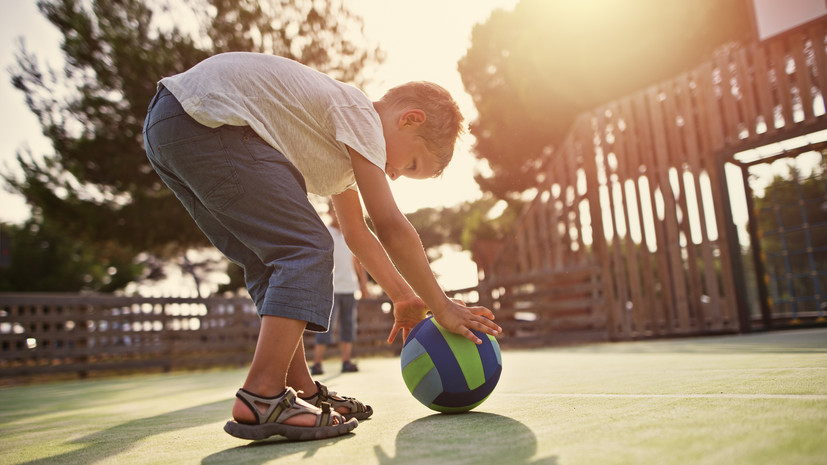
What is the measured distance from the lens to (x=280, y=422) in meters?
1.78

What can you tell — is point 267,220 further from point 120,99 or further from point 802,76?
point 120,99

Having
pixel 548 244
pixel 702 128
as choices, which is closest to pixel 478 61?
pixel 548 244

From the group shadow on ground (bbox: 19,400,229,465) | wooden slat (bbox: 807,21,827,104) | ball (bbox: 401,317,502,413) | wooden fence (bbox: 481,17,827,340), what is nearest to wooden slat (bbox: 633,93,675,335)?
wooden fence (bbox: 481,17,827,340)

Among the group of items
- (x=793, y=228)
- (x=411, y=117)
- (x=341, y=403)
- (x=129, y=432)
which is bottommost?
(x=129, y=432)

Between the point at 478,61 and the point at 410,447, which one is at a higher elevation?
the point at 478,61

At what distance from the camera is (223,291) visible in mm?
29828

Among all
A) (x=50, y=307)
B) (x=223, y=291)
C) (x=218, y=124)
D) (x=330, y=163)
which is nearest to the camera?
(x=218, y=124)

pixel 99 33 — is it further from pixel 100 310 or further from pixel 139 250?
pixel 100 310

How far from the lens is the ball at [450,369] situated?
7.03ft

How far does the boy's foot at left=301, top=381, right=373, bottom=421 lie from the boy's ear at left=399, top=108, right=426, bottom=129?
1007 millimetres

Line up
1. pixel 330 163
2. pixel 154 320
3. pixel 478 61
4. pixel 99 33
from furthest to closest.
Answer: pixel 478 61 < pixel 99 33 < pixel 154 320 < pixel 330 163

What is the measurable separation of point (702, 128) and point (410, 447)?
9.41 m

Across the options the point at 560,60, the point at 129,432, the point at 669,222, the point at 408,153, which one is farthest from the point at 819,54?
the point at 129,432

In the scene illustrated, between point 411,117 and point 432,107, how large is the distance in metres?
0.09
